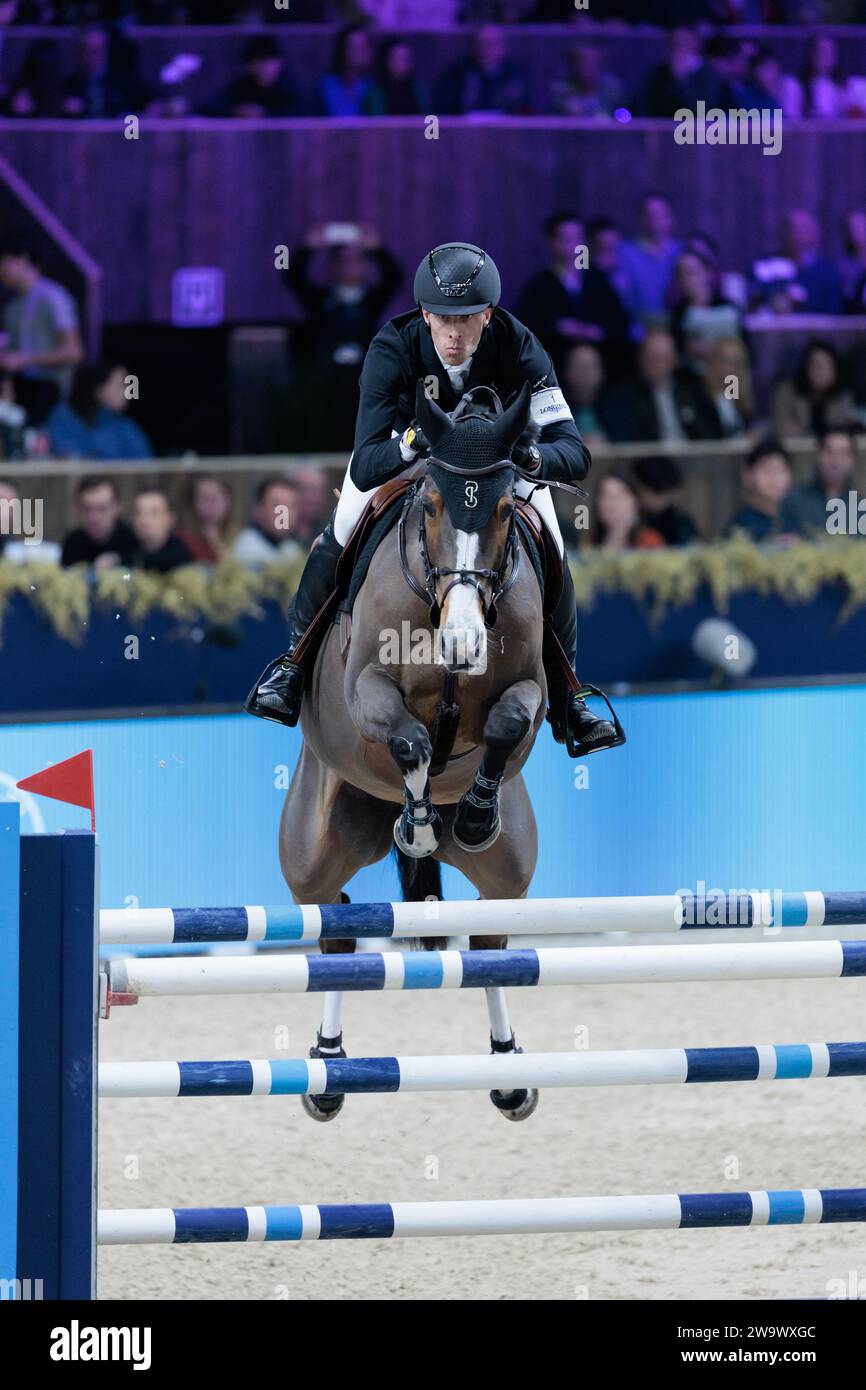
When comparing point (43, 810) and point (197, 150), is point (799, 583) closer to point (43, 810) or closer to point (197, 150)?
point (43, 810)

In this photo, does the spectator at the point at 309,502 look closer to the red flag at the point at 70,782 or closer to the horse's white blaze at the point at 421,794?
the horse's white blaze at the point at 421,794

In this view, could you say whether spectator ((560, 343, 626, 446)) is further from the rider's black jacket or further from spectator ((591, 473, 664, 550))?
the rider's black jacket

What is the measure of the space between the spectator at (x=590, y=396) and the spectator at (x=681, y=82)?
2.01m

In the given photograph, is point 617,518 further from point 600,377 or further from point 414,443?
point 414,443

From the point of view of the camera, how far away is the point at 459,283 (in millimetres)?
4988

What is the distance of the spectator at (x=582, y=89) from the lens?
12.1 metres

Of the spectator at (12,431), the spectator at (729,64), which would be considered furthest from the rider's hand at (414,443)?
the spectator at (729,64)

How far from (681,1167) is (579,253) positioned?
6246mm

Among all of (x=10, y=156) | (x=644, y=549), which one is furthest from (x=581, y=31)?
(x=644, y=549)

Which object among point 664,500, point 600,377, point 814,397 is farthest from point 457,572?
point 814,397

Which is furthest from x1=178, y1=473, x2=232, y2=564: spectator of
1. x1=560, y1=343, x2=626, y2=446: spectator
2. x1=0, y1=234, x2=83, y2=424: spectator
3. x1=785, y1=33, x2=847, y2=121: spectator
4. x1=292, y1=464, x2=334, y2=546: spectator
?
x1=785, y1=33, x2=847, y2=121: spectator

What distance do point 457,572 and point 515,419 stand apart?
0.40 m

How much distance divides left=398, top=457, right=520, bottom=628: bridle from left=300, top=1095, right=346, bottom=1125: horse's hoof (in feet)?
4.55
